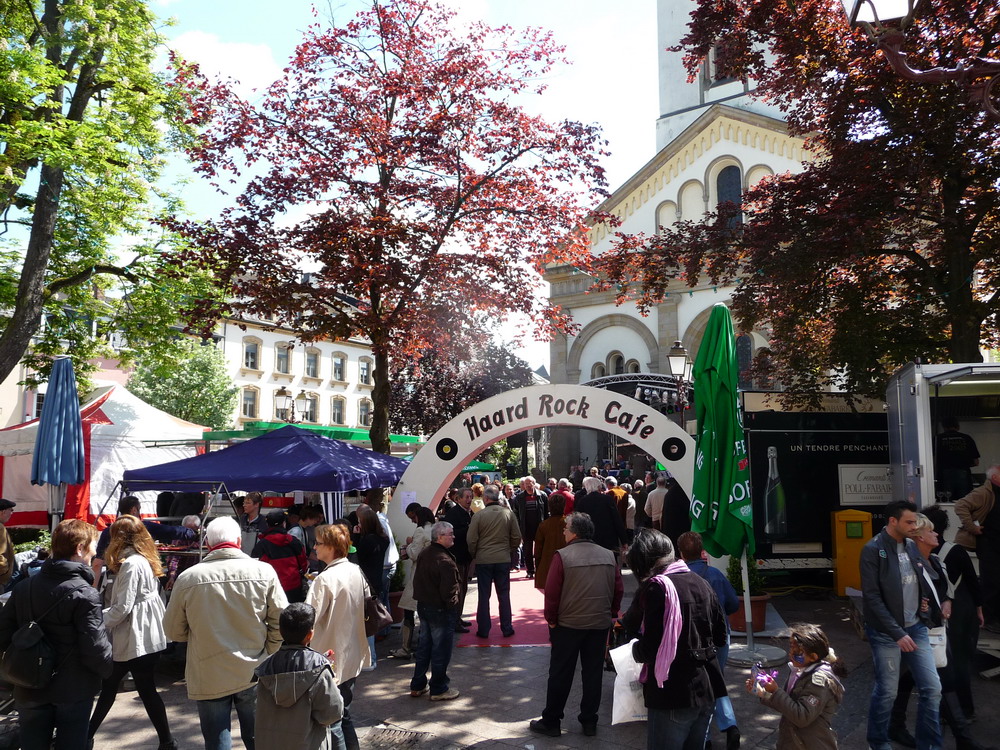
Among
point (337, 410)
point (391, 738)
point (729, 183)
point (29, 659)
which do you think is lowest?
point (391, 738)

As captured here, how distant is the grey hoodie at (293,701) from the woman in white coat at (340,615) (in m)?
0.98

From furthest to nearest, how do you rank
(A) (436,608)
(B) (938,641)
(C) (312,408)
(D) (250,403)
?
(C) (312,408) < (D) (250,403) < (A) (436,608) < (B) (938,641)

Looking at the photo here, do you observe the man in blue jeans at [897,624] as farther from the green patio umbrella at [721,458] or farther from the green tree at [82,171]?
the green tree at [82,171]

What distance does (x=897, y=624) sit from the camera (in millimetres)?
5078

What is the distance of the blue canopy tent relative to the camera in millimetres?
9516

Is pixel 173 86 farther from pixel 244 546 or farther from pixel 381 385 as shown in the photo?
pixel 244 546

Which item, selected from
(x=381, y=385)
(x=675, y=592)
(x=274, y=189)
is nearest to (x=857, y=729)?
(x=675, y=592)

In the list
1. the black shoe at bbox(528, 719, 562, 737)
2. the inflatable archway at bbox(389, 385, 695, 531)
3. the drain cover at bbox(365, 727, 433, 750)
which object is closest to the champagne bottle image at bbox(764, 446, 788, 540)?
the inflatable archway at bbox(389, 385, 695, 531)

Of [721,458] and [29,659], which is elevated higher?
[721,458]

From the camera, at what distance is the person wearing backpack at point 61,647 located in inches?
178

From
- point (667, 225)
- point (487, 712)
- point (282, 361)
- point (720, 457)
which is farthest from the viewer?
point (282, 361)

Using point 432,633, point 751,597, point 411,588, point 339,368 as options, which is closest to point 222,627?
point 432,633

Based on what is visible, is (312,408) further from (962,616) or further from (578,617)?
(962,616)

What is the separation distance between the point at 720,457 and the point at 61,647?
17.9ft
